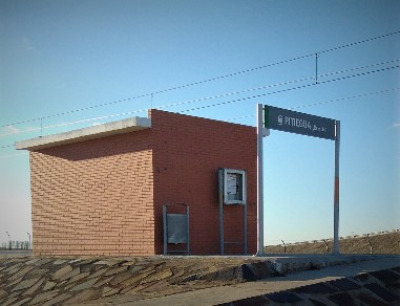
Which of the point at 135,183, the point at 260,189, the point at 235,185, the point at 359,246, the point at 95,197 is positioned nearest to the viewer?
the point at 260,189

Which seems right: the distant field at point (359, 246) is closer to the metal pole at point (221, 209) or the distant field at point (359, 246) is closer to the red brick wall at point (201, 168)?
the red brick wall at point (201, 168)

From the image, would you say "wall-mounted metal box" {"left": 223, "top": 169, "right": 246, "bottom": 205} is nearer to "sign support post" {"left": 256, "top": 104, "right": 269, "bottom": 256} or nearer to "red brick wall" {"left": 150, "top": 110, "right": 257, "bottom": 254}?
"red brick wall" {"left": 150, "top": 110, "right": 257, "bottom": 254}

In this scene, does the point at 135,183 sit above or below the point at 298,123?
below

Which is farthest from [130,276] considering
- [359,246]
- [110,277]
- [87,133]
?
[359,246]

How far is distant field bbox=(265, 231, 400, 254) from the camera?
33.2 metres

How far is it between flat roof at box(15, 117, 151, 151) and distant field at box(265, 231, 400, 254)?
21210mm

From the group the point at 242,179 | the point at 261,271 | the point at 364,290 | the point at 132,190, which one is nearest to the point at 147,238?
the point at 132,190

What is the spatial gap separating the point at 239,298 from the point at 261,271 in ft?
6.96

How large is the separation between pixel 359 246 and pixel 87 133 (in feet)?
88.6

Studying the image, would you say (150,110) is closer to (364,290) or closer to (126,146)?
(126,146)

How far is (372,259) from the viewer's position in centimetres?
1106

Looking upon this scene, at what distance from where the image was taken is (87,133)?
44.2 feet

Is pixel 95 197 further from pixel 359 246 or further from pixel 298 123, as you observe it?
pixel 359 246

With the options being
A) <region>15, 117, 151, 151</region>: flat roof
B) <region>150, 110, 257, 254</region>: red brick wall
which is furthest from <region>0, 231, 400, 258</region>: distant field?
<region>15, 117, 151, 151</region>: flat roof
